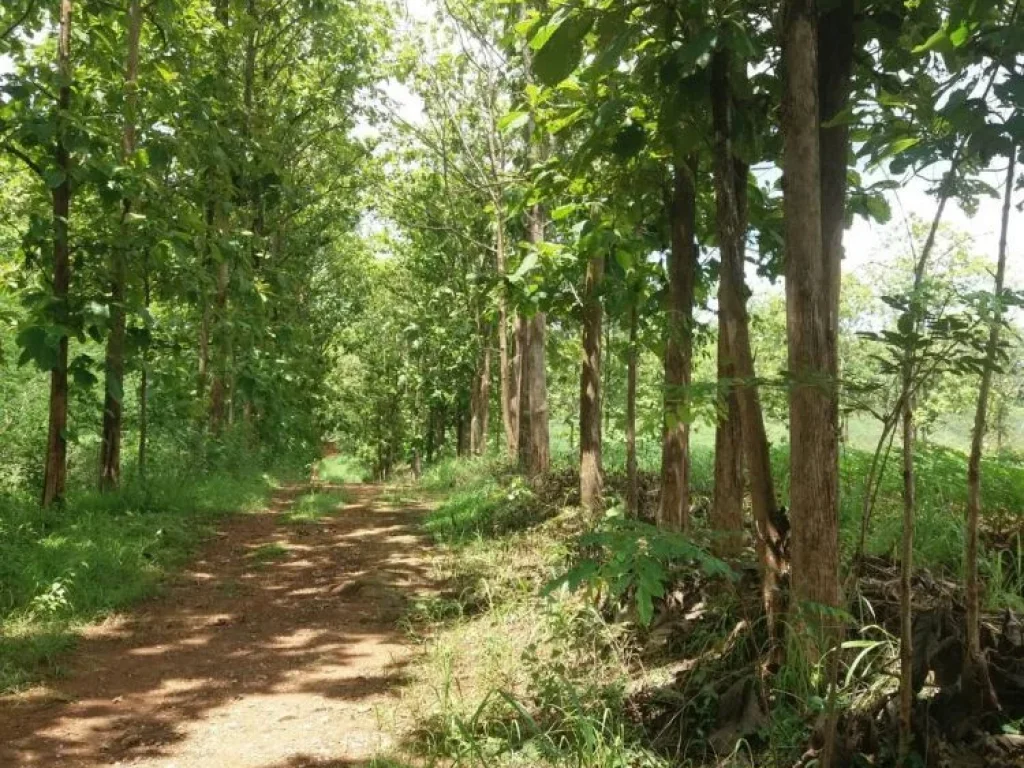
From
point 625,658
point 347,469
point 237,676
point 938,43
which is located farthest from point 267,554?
point 347,469

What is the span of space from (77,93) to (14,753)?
6103mm

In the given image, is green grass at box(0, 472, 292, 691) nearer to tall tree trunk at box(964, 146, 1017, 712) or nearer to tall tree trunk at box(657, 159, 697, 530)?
tall tree trunk at box(657, 159, 697, 530)

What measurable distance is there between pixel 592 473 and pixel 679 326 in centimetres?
316

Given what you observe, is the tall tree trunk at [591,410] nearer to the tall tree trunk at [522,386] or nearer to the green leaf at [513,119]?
the green leaf at [513,119]

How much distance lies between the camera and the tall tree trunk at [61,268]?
23.1 ft

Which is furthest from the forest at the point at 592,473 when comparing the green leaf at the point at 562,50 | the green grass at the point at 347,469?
the green grass at the point at 347,469

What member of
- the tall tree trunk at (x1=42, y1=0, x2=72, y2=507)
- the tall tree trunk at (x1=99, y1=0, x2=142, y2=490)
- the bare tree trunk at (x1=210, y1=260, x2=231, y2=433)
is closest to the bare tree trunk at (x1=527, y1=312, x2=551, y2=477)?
the bare tree trunk at (x1=210, y1=260, x2=231, y2=433)

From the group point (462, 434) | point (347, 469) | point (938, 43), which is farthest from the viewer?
point (347, 469)

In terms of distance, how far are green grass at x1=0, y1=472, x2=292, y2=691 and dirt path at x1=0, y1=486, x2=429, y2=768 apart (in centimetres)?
21

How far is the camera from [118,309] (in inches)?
299

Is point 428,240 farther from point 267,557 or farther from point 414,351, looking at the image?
point 267,557

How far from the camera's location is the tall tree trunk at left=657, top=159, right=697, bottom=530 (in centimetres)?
526

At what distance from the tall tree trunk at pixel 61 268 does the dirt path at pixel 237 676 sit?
1669 mm

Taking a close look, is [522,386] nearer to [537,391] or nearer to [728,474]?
[537,391]
